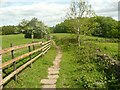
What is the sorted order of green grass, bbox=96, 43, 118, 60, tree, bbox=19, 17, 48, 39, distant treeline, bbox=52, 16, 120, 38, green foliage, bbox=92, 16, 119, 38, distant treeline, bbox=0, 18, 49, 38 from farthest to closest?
green foliage, bbox=92, 16, 119, 38 → distant treeline, bbox=0, 18, 49, 38 → tree, bbox=19, 17, 48, 39 → distant treeline, bbox=52, 16, 120, 38 → green grass, bbox=96, 43, 118, 60

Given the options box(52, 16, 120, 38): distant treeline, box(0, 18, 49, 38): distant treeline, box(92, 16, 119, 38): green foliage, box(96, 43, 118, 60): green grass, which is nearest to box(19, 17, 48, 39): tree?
box(0, 18, 49, 38): distant treeline

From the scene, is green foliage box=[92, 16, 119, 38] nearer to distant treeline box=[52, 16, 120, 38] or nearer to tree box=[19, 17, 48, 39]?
distant treeline box=[52, 16, 120, 38]

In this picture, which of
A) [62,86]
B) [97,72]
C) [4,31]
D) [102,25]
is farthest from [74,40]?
[102,25]

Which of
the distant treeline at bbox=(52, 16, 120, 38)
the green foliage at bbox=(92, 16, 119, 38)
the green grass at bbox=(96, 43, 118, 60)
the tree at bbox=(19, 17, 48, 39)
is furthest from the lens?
the green foliage at bbox=(92, 16, 119, 38)

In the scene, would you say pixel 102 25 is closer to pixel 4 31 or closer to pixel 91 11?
pixel 4 31

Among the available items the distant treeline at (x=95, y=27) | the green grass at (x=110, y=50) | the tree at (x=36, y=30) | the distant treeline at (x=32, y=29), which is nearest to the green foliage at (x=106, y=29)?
the distant treeline at (x=95, y=27)

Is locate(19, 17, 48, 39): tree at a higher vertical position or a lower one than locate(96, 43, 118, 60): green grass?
higher

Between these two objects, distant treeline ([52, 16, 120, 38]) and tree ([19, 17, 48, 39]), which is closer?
distant treeline ([52, 16, 120, 38])

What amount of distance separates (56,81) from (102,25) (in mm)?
91945

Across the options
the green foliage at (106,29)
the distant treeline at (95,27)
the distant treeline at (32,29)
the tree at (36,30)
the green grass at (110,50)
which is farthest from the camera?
the green foliage at (106,29)

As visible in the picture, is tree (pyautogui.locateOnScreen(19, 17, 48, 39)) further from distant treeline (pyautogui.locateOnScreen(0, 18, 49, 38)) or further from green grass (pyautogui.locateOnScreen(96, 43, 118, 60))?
green grass (pyautogui.locateOnScreen(96, 43, 118, 60))

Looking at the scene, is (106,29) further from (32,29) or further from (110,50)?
(110,50)

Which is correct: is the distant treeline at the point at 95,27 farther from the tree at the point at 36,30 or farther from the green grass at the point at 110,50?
the tree at the point at 36,30

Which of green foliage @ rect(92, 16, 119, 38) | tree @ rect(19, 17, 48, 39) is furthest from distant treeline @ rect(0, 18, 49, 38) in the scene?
green foliage @ rect(92, 16, 119, 38)
